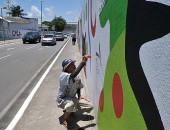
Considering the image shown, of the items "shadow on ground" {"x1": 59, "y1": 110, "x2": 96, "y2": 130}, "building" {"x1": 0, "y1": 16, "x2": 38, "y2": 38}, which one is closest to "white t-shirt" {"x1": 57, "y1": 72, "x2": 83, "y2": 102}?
"shadow on ground" {"x1": 59, "y1": 110, "x2": 96, "y2": 130}

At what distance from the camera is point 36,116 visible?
7152mm

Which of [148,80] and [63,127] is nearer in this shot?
[148,80]

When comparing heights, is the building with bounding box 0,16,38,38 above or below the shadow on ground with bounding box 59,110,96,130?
above

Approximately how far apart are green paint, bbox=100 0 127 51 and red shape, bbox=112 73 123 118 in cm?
43

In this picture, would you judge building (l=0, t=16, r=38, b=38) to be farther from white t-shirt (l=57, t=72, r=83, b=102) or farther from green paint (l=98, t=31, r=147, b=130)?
green paint (l=98, t=31, r=147, b=130)

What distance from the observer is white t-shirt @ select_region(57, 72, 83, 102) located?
616 cm

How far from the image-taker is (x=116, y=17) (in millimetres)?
3619

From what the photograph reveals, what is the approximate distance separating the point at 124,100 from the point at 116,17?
0.94 metres

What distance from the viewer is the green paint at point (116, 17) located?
3.17 m

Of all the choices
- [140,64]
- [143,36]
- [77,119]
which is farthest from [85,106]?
[143,36]

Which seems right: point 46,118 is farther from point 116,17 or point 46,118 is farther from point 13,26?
point 13,26

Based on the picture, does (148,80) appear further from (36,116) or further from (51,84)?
(51,84)

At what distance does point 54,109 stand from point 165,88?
5.88 meters

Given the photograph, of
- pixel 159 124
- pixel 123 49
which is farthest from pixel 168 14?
pixel 123 49
